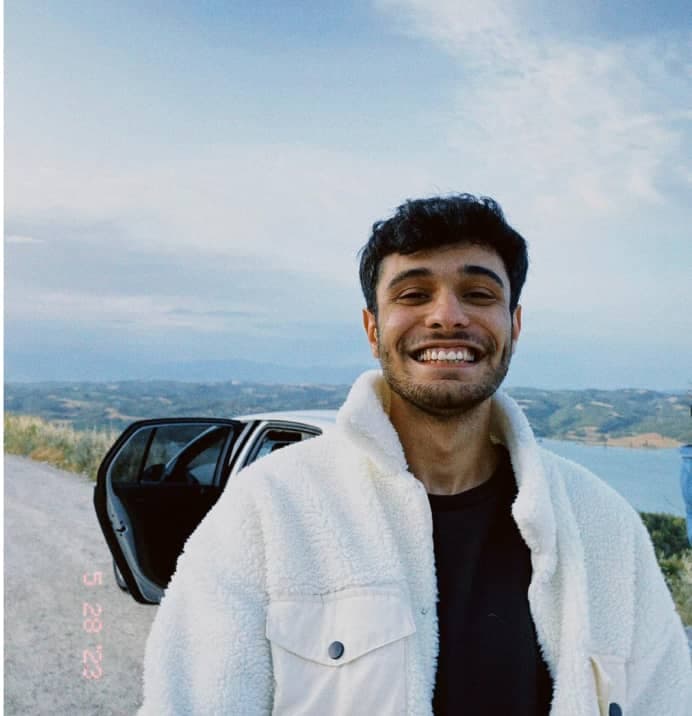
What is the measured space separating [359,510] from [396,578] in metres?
0.11

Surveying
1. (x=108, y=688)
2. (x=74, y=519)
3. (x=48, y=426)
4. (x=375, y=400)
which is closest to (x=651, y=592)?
(x=375, y=400)

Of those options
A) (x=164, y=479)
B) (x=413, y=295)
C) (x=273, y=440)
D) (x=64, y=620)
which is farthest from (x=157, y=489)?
(x=413, y=295)

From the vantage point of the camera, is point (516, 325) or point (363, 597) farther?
point (516, 325)

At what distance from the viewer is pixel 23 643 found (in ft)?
12.9

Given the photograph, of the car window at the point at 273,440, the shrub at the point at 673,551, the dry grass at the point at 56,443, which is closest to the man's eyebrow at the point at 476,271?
the car window at the point at 273,440

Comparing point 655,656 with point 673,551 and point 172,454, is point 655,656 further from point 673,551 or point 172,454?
point 673,551

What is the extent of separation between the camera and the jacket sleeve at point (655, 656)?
1.16m

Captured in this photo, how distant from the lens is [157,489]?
3.37 meters

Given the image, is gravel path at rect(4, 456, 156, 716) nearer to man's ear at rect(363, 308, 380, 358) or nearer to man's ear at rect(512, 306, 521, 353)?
man's ear at rect(363, 308, 380, 358)

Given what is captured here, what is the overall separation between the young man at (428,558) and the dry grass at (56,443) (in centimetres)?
630

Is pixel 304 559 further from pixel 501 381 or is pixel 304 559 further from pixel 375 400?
pixel 501 381

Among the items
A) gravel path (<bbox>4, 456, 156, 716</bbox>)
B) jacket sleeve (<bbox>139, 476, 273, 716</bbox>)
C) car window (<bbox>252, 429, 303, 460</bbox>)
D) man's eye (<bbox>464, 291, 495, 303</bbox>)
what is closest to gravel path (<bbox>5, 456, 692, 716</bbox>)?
gravel path (<bbox>4, 456, 156, 716</bbox>)

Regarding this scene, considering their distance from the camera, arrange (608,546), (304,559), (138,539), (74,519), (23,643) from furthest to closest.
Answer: (74,519) → (23,643) → (138,539) → (608,546) → (304,559)

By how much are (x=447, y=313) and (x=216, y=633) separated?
53 centimetres
